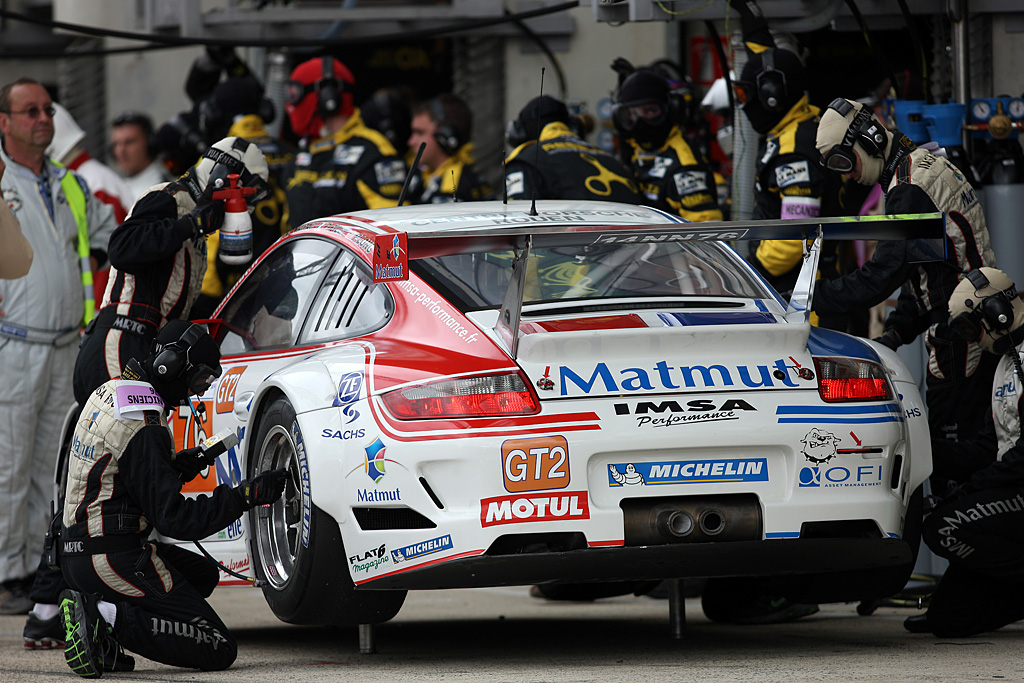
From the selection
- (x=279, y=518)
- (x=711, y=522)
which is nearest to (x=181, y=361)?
(x=279, y=518)

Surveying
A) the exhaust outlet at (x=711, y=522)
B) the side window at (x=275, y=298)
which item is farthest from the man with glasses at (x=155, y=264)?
the exhaust outlet at (x=711, y=522)

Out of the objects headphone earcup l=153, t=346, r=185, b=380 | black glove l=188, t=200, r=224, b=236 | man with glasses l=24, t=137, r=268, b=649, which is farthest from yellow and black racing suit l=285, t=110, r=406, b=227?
headphone earcup l=153, t=346, r=185, b=380

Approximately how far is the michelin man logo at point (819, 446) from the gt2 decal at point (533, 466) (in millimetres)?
771

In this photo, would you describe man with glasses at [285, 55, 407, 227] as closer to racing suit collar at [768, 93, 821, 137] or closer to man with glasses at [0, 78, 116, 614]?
man with glasses at [0, 78, 116, 614]

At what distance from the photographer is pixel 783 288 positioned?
774cm

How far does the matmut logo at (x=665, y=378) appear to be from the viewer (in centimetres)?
498

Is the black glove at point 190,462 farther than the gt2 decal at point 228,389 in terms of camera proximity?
No

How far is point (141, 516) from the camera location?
5551mm

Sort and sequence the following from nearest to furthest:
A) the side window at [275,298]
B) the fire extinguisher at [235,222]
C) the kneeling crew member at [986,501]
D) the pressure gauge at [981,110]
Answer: the kneeling crew member at [986,501], the side window at [275,298], the fire extinguisher at [235,222], the pressure gauge at [981,110]

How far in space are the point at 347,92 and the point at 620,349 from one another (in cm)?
591

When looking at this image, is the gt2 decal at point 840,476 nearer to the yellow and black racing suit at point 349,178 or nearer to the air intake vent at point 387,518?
the air intake vent at point 387,518

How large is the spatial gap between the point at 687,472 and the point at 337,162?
567 centimetres

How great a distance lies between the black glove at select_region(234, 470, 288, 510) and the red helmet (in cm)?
541

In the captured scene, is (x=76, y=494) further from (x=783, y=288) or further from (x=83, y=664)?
(x=783, y=288)
